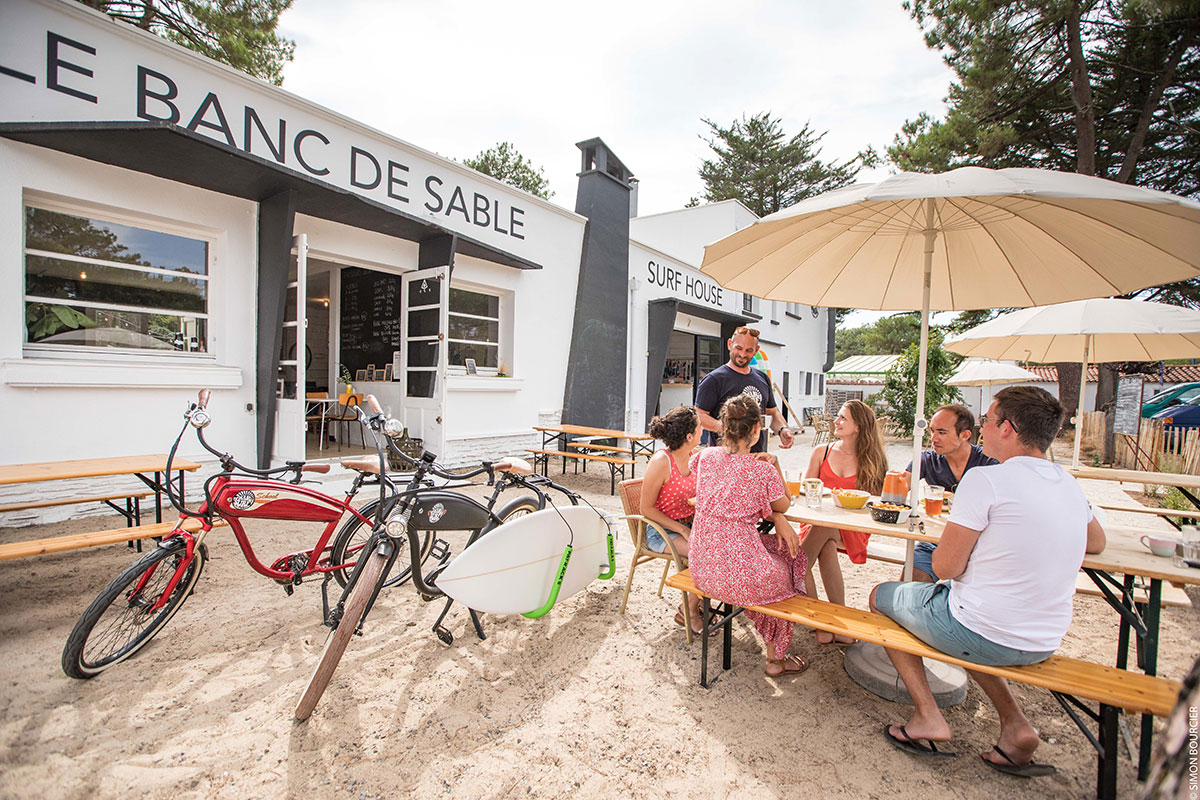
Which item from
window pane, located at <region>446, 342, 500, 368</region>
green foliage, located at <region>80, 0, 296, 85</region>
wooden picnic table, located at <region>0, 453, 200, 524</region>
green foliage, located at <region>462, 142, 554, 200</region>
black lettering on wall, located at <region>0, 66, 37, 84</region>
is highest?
green foliage, located at <region>462, 142, 554, 200</region>

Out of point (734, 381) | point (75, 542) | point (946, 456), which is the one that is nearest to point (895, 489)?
point (946, 456)

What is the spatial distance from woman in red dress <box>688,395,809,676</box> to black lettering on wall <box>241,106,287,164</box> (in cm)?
528

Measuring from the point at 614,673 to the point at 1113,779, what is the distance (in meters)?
1.86

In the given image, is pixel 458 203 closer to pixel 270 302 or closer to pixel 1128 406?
pixel 270 302

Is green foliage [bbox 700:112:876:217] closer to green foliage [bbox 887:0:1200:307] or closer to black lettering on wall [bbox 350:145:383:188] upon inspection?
green foliage [bbox 887:0:1200:307]

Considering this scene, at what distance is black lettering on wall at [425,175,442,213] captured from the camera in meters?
6.70

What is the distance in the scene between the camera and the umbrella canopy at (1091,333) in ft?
12.6

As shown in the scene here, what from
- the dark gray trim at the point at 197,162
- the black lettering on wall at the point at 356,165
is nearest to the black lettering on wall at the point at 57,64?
the dark gray trim at the point at 197,162

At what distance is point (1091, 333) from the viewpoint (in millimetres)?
3963

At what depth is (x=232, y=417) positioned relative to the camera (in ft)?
16.9

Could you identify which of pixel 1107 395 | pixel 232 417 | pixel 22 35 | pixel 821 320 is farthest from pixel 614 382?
pixel 821 320

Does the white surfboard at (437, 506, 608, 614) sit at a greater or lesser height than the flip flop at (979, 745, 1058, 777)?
greater

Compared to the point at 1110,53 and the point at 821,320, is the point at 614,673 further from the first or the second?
the point at 821,320

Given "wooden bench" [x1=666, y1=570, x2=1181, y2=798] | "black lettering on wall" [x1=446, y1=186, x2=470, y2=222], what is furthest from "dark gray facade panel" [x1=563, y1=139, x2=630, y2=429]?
"wooden bench" [x1=666, y1=570, x2=1181, y2=798]
